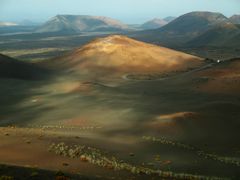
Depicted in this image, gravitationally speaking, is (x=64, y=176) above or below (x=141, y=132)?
above

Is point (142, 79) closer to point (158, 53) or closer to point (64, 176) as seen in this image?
point (158, 53)

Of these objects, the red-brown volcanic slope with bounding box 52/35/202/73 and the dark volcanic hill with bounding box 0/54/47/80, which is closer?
the dark volcanic hill with bounding box 0/54/47/80

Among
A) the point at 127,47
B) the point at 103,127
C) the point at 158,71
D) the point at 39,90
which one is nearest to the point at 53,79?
the point at 39,90

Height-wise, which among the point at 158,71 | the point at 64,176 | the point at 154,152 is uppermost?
the point at 64,176

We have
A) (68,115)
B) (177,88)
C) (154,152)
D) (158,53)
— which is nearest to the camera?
(154,152)
